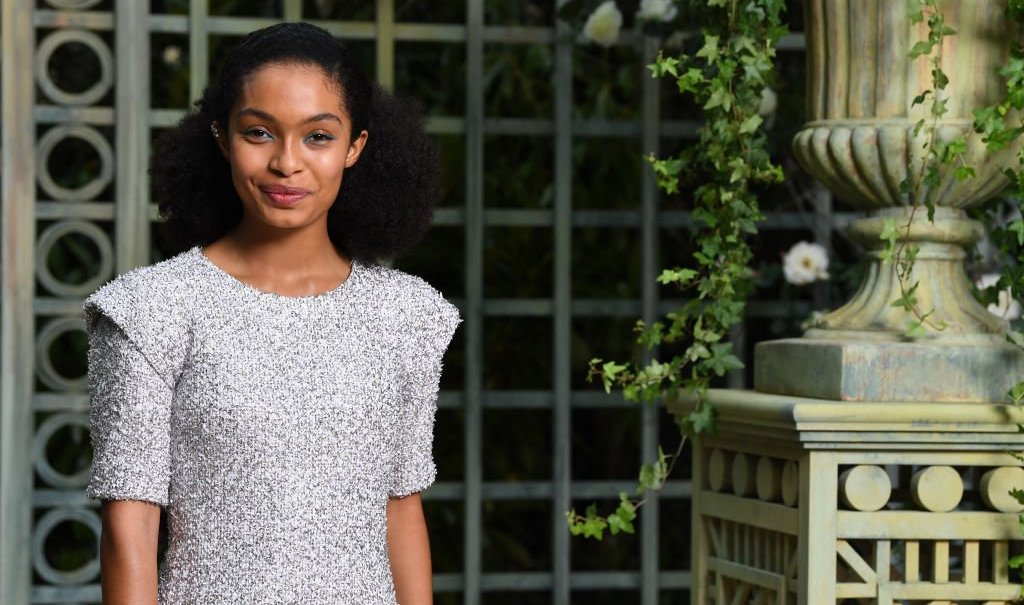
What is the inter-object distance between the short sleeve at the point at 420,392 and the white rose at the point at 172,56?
2.32 meters

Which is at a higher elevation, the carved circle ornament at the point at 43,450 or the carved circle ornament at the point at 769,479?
the carved circle ornament at the point at 769,479

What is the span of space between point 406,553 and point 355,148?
494mm

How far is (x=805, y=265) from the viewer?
12.0 ft

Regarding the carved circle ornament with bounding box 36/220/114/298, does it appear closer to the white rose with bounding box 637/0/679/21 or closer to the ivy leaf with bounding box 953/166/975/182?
the white rose with bounding box 637/0/679/21

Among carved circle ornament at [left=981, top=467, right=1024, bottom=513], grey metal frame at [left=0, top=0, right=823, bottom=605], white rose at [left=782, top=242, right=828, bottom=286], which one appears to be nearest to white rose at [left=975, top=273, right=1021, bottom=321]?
white rose at [left=782, top=242, right=828, bottom=286]

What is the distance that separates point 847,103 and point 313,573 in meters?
1.20

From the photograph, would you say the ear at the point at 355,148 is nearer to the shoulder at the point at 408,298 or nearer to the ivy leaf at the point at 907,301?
the shoulder at the point at 408,298

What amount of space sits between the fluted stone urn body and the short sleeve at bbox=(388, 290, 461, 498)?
0.72 metres

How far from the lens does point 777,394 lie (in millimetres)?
2641

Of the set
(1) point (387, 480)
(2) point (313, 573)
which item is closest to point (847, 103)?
(1) point (387, 480)

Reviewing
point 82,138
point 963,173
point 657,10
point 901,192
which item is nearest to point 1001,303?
point 657,10

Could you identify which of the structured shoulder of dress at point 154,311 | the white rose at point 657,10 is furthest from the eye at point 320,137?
the white rose at point 657,10

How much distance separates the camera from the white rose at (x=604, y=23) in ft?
11.8

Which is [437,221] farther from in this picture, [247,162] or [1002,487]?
[247,162]
